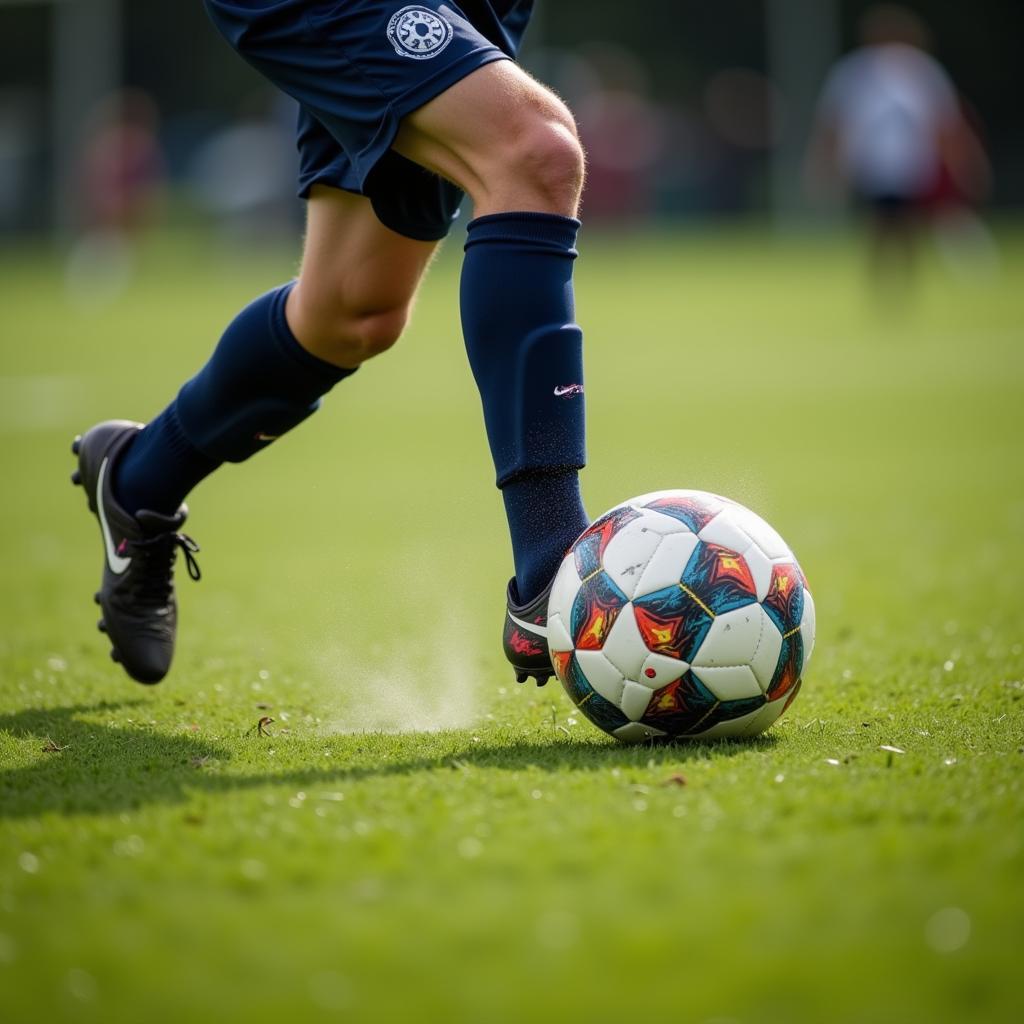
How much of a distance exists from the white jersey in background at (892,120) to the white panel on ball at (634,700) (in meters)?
13.0

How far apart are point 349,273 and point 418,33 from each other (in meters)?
0.66

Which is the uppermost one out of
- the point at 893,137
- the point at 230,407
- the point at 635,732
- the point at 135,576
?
A: the point at 893,137

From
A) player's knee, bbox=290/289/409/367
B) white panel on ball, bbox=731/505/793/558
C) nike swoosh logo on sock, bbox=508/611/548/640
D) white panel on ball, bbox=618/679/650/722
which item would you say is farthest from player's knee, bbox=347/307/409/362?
white panel on ball, bbox=618/679/650/722

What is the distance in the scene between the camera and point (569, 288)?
9.39 ft

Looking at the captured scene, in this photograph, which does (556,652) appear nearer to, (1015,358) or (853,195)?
(1015,358)

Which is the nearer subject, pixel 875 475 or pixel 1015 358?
pixel 875 475

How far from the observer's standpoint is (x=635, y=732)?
2729 millimetres

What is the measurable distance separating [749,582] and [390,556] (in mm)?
2743

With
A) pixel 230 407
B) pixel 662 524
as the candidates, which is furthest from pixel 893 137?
pixel 662 524

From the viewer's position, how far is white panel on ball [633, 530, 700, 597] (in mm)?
2676

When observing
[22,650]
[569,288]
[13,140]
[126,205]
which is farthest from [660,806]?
[13,140]

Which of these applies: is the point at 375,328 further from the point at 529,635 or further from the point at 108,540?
the point at 529,635

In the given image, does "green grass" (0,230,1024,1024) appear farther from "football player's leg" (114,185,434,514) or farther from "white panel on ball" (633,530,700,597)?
"football player's leg" (114,185,434,514)

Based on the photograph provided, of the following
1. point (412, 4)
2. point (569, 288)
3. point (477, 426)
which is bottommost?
point (477, 426)
